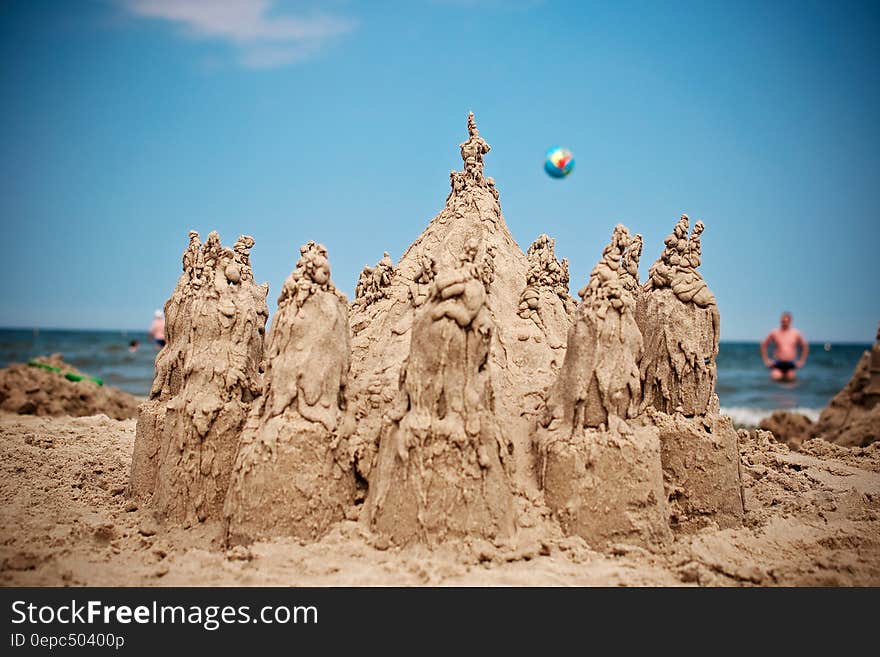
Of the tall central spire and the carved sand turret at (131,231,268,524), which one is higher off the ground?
the tall central spire

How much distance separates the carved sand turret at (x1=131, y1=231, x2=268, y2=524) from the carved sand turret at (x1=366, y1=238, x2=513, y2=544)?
1541mm

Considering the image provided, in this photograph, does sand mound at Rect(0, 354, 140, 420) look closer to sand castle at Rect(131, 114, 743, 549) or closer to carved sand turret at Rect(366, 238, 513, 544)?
A: sand castle at Rect(131, 114, 743, 549)

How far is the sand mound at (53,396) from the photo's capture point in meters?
12.5

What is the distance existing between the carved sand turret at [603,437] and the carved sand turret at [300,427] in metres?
1.62

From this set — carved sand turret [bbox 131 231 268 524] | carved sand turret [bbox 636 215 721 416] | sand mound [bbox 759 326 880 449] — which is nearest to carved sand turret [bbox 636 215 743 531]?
carved sand turret [bbox 636 215 721 416]

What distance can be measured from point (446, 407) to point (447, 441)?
249 mm

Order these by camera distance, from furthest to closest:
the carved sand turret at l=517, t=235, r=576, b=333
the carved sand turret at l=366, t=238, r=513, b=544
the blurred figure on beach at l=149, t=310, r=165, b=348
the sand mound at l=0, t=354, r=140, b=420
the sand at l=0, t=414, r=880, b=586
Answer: the blurred figure on beach at l=149, t=310, r=165, b=348, the sand mound at l=0, t=354, r=140, b=420, the carved sand turret at l=517, t=235, r=576, b=333, the carved sand turret at l=366, t=238, r=513, b=544, the sand at l=0, t=414, r=880, b=586

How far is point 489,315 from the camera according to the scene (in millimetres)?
5207

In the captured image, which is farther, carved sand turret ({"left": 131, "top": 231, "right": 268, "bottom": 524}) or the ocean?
the ocean

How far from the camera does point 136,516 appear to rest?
239 inches

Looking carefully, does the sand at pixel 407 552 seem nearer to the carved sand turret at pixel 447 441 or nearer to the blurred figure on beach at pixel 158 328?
the carved sand turret at pixel 447 441

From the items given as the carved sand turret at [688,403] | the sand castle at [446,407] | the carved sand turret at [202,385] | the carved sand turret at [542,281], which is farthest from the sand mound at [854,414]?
the carved sand turret at [202,385]

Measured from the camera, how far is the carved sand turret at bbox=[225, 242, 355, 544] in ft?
16.5
